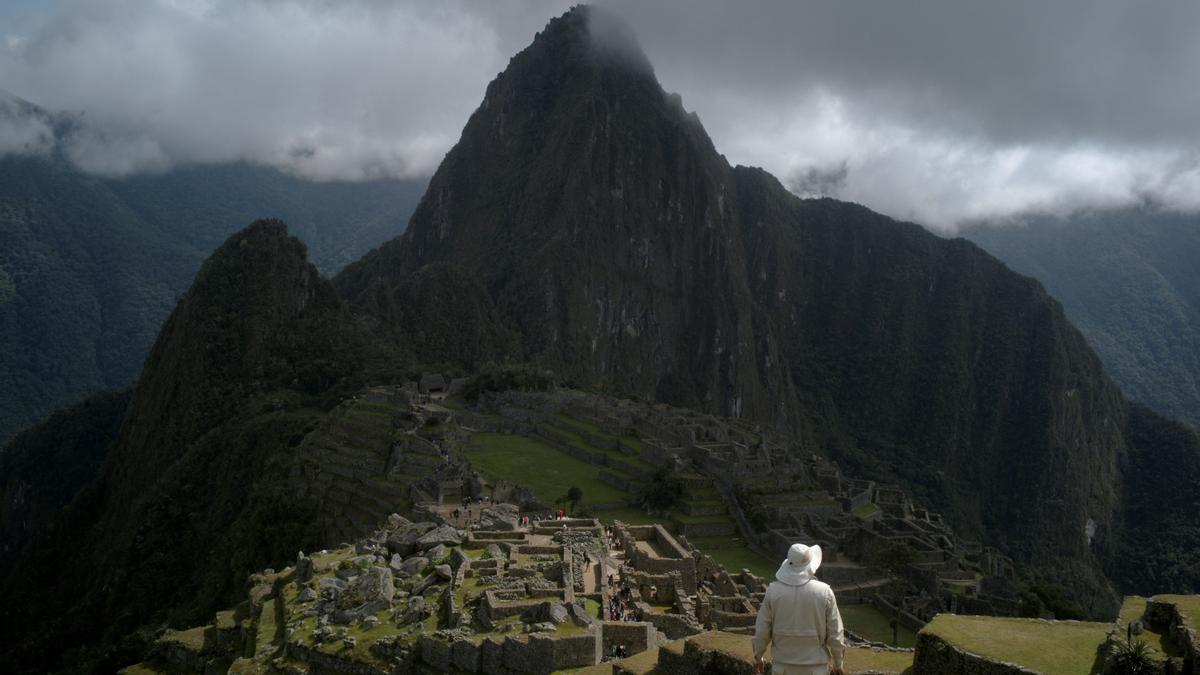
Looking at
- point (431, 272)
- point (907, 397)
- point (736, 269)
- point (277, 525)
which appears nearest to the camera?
point (277, 525)

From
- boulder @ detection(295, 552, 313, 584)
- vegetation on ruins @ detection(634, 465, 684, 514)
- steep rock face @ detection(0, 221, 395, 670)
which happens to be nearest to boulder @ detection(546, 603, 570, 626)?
boulder @ detection(295, 552, 313, 584)

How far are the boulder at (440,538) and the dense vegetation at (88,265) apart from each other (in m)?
101

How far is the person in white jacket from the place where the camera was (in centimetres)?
831

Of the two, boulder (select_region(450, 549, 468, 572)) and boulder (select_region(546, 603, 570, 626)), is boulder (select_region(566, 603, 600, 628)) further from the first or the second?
boulder (select_region(450, 549, 468, 572))

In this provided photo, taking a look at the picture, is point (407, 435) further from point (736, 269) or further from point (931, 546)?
point (736, 269)

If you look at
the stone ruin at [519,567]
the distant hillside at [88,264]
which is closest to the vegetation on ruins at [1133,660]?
the stone ruin at [519,567]

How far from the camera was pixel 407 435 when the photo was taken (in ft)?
155

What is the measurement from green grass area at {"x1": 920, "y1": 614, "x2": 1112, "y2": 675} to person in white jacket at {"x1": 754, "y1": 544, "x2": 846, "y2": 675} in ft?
9.64

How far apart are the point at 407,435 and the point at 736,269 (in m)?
136

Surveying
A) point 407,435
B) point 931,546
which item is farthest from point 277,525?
point 931,546

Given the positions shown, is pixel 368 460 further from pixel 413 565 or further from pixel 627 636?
pixel 627 636

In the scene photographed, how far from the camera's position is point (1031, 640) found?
1104 centimetres

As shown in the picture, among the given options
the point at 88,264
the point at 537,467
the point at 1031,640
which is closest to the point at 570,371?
the point at 88,264

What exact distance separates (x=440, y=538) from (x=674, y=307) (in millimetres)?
148679
